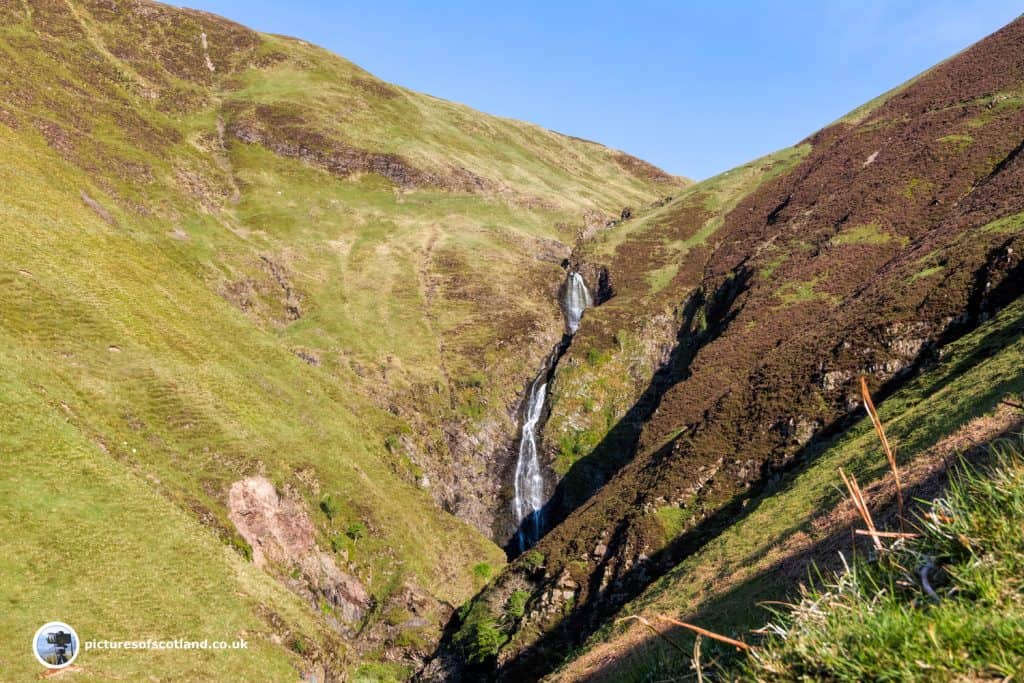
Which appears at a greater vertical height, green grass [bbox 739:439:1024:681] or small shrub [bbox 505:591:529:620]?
green grass [bbox 739:439:1024:681]

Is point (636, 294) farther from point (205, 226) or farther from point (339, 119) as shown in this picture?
point (339, 119)

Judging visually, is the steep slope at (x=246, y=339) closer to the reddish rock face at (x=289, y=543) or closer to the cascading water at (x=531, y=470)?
the reddish rock face at (x=289, y=543)

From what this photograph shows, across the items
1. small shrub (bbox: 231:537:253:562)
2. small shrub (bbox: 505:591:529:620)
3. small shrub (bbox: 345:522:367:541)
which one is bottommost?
small shrub (bbox: 505:591:529:620)

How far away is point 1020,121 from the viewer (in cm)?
5756

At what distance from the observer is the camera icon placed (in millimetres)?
21922

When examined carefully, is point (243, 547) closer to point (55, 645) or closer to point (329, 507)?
point (329, 507)

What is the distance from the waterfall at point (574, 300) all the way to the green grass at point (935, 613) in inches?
3139

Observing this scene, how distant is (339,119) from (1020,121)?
323 ft

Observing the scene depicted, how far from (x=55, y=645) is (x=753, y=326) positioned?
165ft

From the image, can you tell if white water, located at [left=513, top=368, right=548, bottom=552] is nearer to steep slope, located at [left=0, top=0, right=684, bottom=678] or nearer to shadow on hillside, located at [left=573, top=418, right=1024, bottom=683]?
steep slope, located at [left=0, top=0, right=684, bottom=678]

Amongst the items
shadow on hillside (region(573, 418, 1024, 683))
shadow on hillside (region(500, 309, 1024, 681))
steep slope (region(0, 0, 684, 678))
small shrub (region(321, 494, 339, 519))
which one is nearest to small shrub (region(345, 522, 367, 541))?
steep slope (region(0, 0, 684, 678))

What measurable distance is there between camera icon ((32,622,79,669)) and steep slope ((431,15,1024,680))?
1911 cm

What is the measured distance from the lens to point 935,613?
12.3ft

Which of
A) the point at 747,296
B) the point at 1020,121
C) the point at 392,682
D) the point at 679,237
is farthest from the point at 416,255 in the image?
the point at 1020,121
